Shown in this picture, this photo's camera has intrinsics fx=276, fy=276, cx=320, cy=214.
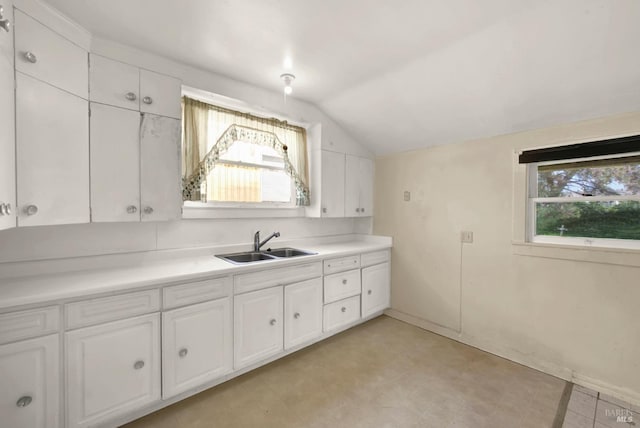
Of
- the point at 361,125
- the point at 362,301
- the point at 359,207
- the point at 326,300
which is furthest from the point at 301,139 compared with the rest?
the point at 362,301

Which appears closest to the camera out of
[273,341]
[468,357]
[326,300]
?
[273,341]

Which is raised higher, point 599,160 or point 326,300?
point 599,160

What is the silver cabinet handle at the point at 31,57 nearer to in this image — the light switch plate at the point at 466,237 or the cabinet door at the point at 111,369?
the cabinet door at the point at 111,369

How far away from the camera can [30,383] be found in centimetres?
141

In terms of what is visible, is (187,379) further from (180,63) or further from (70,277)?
(180,63)

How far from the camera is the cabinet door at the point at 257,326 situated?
216 centimetres

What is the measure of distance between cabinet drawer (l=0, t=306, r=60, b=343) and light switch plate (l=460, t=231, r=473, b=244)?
322 centimetres

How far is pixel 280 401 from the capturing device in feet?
6.51

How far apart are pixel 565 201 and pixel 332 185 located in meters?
2.17

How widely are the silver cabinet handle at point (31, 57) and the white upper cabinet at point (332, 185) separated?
2.31m

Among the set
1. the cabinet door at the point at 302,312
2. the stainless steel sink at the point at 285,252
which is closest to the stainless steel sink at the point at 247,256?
the stainless steel sink at the point at 285,252

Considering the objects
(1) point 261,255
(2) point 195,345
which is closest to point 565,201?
(1) point 261,255

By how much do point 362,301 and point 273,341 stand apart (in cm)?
120

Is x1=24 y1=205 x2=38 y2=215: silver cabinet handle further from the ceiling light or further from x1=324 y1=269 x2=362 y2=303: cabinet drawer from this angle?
x1=324 y1=269 x2=362 y2=303: cabinet drawer
